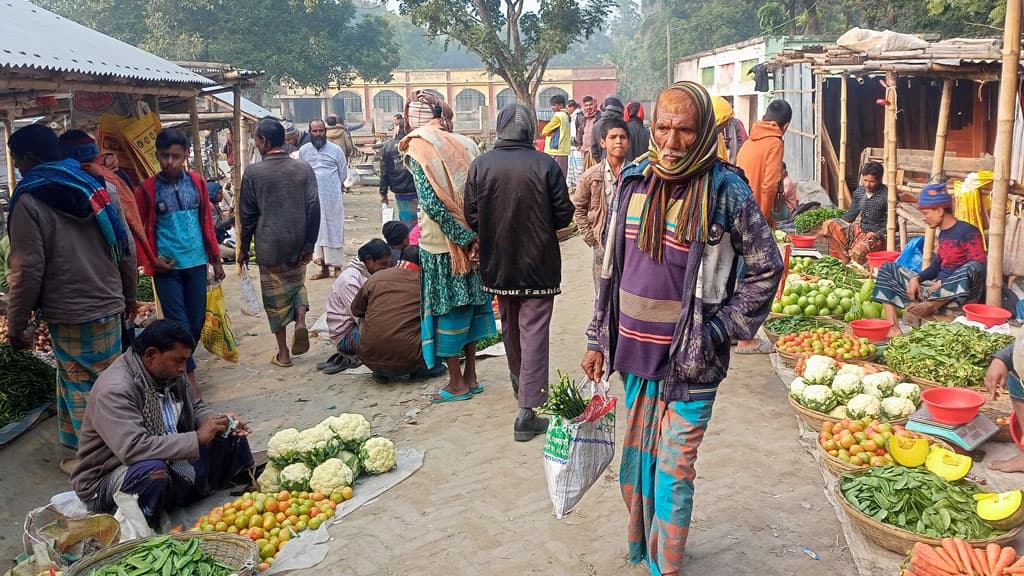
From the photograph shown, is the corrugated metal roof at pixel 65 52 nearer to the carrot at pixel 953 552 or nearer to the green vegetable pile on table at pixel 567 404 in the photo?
the green vegetable pile on table at pixel 567 404

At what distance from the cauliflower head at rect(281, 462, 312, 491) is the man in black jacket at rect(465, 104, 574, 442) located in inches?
51.2

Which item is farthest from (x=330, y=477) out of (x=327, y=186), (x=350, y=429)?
(x=327, y=186)

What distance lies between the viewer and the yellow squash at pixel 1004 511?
351cm

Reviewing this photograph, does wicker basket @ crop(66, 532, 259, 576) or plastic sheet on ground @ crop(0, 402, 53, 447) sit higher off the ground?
plastic sheet on ground @ crop(0, 402, 53, 447)

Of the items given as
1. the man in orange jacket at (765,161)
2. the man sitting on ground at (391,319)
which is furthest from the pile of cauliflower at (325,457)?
the man in orange jacket at (765,161)

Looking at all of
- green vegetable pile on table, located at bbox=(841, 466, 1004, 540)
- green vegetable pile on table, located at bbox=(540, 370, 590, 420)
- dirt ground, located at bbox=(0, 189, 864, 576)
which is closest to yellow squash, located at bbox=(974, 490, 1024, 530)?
green vegetable pile on table, located at bbox=(841, 466, 1004, 540)

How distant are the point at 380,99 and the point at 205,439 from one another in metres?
50.0

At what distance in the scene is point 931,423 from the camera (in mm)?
4746

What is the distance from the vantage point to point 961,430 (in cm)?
468

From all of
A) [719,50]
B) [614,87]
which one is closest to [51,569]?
[719,50]

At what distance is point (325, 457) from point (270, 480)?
0.32 meters

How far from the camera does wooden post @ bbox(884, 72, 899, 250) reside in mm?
8477

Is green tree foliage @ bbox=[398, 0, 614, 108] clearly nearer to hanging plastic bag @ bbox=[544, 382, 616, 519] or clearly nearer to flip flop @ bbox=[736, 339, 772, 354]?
flip flop @ bbox=[736, 339, 772, 354]

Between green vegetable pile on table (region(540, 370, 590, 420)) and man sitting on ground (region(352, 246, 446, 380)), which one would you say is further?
man sitting on ground (region(352, 246, 446, 380))
